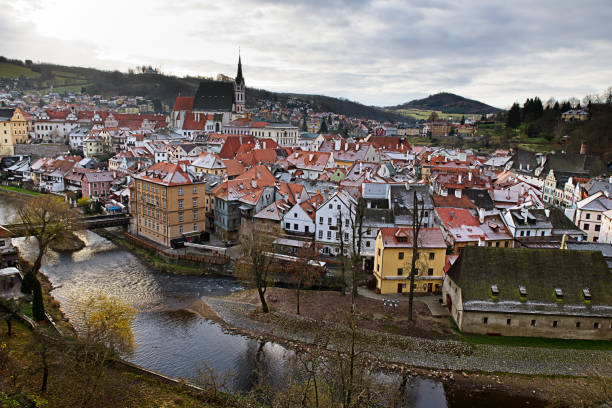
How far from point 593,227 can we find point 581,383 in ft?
86.7

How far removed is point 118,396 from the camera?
60.5 ft

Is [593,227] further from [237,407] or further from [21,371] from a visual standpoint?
[21,371]

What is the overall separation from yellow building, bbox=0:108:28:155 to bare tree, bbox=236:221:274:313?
73.4 metres

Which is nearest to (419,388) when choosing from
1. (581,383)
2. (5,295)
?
(581,383)

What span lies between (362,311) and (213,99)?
9994 cm

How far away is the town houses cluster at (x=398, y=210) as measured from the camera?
83.1 ft

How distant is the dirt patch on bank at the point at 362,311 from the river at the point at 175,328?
3362 millimetres

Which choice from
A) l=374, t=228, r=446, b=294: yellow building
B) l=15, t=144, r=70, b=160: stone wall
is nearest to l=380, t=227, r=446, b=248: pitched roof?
l=374, t=228, r=446, b=294: yellow building

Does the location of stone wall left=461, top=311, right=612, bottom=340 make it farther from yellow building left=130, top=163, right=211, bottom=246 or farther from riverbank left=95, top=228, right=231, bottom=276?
yellow building left=130, top=163, right=211, bottom=246

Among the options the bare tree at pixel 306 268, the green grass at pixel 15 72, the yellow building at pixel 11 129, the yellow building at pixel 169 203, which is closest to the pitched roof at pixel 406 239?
the bare tree at pixel 306 268

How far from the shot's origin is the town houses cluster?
25328mm

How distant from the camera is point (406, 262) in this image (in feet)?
99.2

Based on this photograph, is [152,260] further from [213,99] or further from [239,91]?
[239,91]

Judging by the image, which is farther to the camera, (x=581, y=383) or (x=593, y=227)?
(x=593, y=227)
